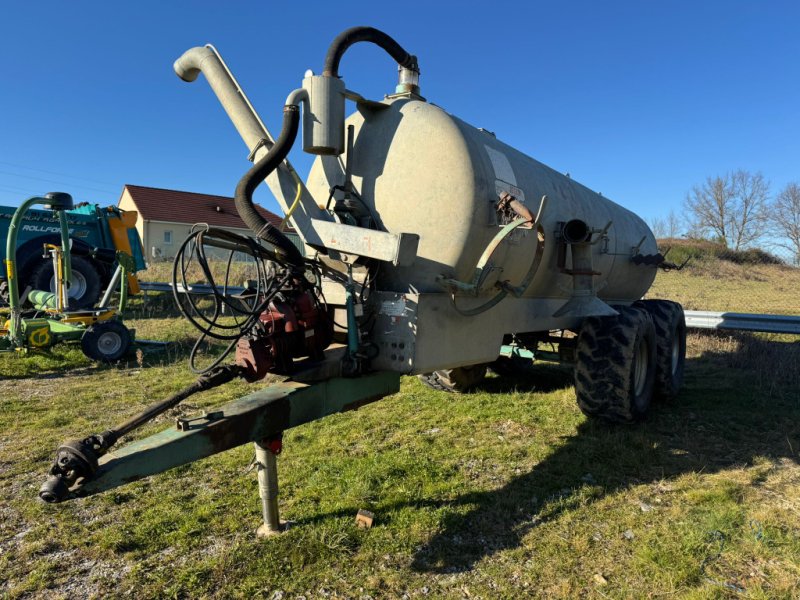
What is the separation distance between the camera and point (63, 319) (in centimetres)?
778

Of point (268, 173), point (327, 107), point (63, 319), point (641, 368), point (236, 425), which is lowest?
point (641, 368)

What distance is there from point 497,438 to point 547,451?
1.55ft

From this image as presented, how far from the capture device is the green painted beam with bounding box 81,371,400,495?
2.34m

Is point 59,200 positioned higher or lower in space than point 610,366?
higher

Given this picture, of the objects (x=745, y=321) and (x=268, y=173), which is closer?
(x=268, y=173)

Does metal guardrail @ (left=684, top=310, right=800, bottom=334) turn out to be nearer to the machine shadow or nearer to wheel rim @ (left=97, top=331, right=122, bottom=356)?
the machine shadow

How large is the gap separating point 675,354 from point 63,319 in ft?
27.3

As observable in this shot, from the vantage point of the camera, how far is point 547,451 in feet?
14.3

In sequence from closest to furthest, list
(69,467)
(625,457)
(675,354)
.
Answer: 1. (69,467)
2. (625,457)
3. (675,354)

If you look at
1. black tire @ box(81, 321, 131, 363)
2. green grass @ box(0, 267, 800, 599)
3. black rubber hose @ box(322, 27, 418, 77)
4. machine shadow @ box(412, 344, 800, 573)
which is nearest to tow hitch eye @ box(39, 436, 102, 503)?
green grass @ box(0, 267, 800, 599)

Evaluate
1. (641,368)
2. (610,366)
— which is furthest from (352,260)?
(641,368)

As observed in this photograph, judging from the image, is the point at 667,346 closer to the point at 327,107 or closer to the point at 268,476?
the point at 327,107

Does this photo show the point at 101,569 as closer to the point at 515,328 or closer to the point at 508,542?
the point at 508,542

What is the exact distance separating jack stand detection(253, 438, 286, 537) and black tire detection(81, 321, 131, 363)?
567cm
